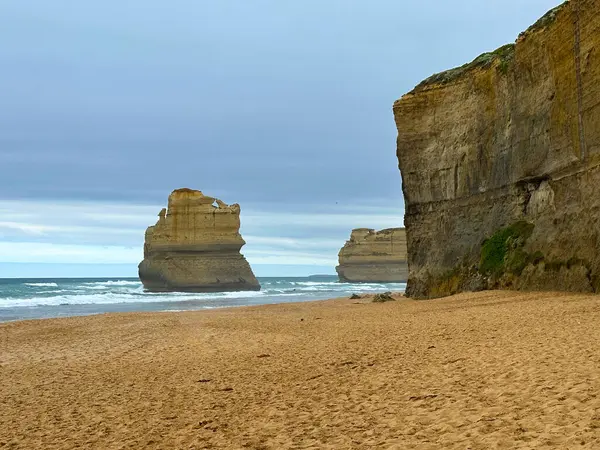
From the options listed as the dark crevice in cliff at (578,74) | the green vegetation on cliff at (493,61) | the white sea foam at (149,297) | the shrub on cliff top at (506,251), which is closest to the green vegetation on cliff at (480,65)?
the green vegetation on cliff at (493,61)

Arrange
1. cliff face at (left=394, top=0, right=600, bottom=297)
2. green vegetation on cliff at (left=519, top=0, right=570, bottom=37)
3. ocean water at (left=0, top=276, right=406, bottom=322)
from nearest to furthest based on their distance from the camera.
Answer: cliff face at (left=394, top=0, right=600, bottom=297) < green vegetation on cliff at (left=519, top=0, right=570, bottom=37) < ocean water at (left=0, top=276, right=406, bottom=322)

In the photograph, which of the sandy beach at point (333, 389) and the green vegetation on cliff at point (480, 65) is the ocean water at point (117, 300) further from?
the sandy beach at point (333, 389)

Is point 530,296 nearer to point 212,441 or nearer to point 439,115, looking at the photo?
point 439,115

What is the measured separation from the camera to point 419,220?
28234 mm

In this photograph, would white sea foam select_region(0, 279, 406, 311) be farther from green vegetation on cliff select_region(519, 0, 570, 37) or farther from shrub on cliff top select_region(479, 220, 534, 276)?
green vegetation on cliff select_region(519, 0, 570, 37)

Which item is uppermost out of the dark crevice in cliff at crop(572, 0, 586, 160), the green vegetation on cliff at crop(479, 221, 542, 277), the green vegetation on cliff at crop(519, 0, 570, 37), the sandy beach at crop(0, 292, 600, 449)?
the green vegetation on cliff at crop(519, 0, 570, 37)

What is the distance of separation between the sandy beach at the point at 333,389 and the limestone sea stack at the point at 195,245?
54364 mm

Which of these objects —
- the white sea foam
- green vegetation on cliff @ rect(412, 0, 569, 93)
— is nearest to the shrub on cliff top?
green vegetation on cliff @ rect(412, 0, 569, 93)

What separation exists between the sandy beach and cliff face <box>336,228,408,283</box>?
8729cm

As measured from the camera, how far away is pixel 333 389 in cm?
786

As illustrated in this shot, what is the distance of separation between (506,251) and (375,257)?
269 ft

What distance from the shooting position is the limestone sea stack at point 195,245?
2692 inches

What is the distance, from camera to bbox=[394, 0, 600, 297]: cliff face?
1748cm

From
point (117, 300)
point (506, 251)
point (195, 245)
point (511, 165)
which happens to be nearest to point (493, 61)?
point (511, 165)
